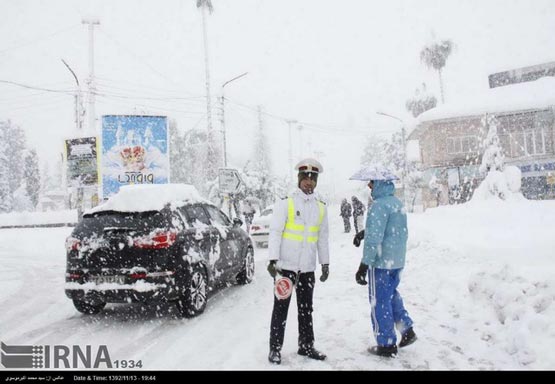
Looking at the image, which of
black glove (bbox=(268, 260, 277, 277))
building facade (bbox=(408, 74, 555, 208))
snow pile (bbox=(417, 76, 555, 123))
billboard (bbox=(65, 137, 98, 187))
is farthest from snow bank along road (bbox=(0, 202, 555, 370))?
snow pile (bbox=(417, 76, 555, 123))

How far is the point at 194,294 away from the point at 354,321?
7.42ft

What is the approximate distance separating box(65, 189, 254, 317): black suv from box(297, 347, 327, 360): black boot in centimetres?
202

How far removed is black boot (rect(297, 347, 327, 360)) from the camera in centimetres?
432

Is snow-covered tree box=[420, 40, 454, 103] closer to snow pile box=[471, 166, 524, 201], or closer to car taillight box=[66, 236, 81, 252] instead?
snow pile box=[471, 166, 524, 201]

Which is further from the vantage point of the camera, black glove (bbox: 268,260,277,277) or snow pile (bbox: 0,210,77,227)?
snow pile (bbox: 0,210,77,227)

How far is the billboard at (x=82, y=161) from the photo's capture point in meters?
16.8

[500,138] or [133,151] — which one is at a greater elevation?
[500,138]

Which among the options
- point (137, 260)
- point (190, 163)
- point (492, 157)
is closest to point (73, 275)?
point (137, 260)

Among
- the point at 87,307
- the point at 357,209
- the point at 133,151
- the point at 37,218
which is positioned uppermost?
the point at 133,151

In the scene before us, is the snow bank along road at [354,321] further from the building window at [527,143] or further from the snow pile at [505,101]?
the building window at [527,143]

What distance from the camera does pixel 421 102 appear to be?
49.3 meters

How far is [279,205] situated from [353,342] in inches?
73.8

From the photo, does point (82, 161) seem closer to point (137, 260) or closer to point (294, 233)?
point (137, 260)
